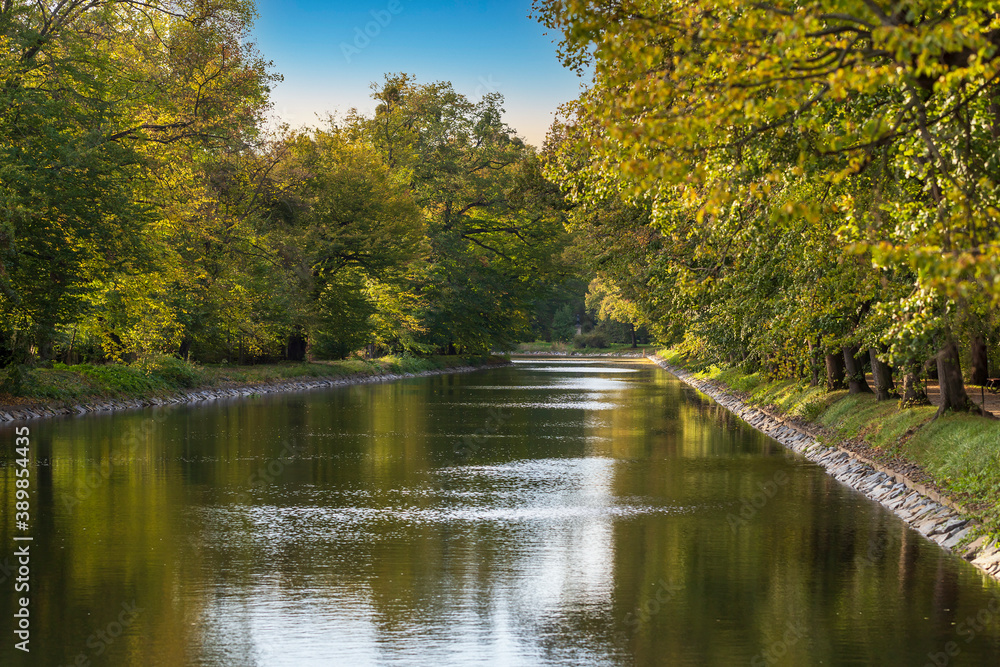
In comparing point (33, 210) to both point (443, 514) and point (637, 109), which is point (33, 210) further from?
point (637, 109)

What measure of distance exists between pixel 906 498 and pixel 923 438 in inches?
92.0

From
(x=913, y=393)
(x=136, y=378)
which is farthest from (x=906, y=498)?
(x=136, y=378)

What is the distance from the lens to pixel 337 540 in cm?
1331

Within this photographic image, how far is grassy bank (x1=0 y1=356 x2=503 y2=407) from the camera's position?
29.0 meters

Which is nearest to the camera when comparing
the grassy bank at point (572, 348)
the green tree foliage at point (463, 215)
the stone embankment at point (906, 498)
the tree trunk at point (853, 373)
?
the stone embankment at point (906, 498)

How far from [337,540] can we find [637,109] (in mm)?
7083

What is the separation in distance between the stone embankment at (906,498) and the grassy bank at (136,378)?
69.0 ft

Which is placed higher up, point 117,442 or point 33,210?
point 33,210

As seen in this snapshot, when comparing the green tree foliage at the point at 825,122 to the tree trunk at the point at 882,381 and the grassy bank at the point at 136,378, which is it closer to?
the tree trunk at the point at 882,381

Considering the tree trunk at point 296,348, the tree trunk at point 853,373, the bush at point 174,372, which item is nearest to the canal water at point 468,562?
the tree trunk at point 853,373

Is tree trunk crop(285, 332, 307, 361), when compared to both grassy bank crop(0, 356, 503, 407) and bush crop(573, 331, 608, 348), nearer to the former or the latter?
grassy bank crop(0, 356, 503, 407)

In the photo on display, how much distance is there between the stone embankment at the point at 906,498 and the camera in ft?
40.2

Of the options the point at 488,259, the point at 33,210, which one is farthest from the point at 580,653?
the point at 488,259

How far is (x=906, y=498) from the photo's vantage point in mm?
15484
